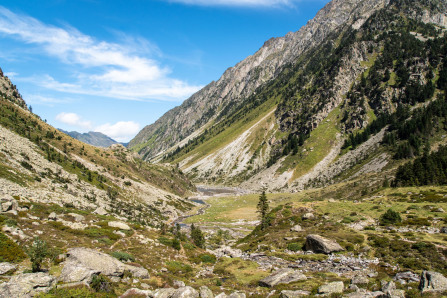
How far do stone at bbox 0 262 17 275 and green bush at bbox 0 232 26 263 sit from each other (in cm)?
103

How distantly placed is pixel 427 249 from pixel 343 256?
25.1 ft

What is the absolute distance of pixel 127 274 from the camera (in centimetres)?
1892

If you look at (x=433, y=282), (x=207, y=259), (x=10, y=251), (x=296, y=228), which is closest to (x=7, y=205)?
(x=10, y=251)

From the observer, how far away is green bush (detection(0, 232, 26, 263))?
16.3 metres

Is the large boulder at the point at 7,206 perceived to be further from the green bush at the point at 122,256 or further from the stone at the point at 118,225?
the green bush at the point at 122,256

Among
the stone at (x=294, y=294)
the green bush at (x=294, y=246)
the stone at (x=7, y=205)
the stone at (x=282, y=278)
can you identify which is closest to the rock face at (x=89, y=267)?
the stone at (x=282, y=278)

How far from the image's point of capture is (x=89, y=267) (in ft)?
54.4

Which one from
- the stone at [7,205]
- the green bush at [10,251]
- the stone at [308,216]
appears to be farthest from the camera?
the stone at [308,216]

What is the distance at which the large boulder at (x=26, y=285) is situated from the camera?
1208 centimetres

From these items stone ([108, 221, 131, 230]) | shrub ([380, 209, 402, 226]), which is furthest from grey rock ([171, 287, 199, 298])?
shrub ([380, 209, 402, 226])

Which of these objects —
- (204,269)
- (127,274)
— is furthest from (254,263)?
(127,274)

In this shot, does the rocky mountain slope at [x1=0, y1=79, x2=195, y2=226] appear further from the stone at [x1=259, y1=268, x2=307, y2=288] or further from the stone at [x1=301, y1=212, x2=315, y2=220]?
the stone at [x1=301, y1=212, x2=315, y2=220]

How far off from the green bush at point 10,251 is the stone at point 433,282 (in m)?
26.9

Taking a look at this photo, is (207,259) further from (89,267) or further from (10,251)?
(10,251)
